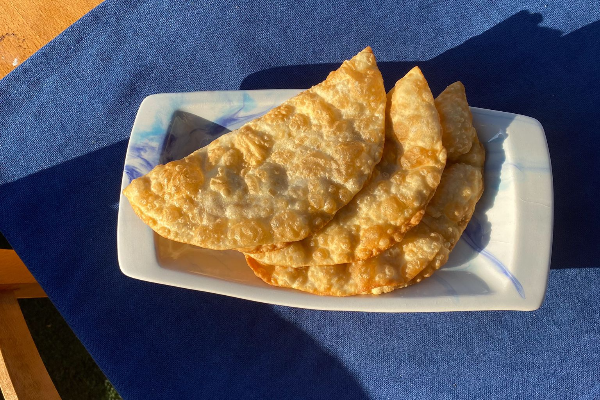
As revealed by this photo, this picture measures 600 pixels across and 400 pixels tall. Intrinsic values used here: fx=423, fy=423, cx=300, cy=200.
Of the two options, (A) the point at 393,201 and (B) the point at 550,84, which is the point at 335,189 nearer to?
(A) the point at 393,201

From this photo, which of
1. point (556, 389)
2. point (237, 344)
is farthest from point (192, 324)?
point (556, 389)

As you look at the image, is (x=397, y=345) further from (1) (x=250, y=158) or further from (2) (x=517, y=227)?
(1) (x=250, y=158)

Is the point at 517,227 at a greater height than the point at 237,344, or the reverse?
the point at 517,227

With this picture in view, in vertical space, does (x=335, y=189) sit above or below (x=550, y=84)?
above

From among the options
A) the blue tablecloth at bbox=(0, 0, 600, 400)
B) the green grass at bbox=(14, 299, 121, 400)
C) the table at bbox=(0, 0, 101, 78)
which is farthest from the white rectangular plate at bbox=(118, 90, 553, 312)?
the green grass at bbox=(14, 299, 121, 400)

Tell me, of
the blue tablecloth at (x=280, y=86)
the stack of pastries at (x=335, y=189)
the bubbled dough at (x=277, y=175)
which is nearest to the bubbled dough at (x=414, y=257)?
the stack of pastries at (x=335, y=189)

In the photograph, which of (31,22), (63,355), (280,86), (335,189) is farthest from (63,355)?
(335,189)
